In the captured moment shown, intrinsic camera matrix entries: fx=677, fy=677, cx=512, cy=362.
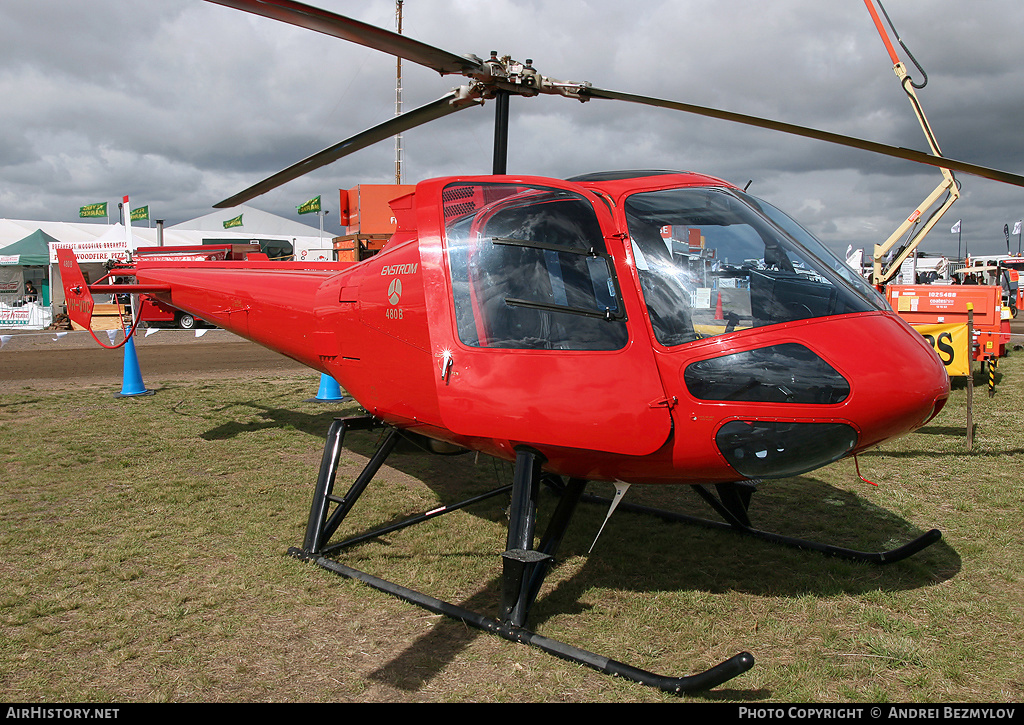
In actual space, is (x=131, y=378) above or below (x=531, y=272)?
below

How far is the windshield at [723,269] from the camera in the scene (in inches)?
141

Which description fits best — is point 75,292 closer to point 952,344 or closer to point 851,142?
point 851,142

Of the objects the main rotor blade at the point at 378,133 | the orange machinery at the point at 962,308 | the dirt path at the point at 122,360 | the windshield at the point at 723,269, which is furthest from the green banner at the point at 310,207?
the windshield at the point at 723,269

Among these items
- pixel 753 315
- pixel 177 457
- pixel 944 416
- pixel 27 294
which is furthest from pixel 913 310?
pixel 27 294

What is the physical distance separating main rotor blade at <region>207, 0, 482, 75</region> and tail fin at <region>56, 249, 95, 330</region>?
6683 mm

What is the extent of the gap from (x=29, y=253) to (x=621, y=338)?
33.8m

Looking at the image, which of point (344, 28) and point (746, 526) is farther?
point (746, 526)

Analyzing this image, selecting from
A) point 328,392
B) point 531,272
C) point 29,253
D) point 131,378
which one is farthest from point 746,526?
point 29,253

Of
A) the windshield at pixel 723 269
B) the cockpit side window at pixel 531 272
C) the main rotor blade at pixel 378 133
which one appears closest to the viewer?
the windshield at pixel 723 269

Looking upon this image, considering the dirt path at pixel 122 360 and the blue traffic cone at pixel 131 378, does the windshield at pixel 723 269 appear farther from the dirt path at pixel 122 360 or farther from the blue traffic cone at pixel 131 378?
the dirt path at pixel 122 360

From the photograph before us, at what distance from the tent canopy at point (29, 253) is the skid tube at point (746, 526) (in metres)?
30.5

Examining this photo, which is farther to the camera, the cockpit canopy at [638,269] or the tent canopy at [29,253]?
the tent canopy at [29,253]

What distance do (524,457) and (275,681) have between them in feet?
5.58

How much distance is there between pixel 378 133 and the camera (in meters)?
5.23
